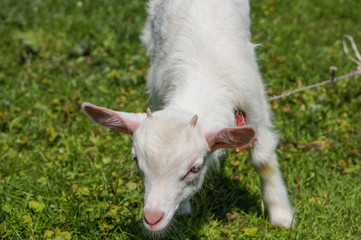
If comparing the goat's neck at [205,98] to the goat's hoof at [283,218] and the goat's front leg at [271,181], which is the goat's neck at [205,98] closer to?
the goat's front leg at [271,181]

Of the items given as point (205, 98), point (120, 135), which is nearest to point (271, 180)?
point (205, 98)

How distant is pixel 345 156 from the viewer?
4.37 metres

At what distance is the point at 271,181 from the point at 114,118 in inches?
62.6

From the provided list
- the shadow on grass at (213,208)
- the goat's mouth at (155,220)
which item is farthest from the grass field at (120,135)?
the goat's mouth at (155,220)

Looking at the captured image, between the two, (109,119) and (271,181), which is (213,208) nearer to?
(271,181)

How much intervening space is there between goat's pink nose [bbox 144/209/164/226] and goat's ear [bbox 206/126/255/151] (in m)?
0.50

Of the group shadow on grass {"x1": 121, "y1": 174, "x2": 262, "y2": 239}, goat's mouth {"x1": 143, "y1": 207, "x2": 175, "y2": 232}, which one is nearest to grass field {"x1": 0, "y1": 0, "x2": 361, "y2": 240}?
shadow on grass {"x1": 121, "y1": 174, "x2": 262, "y2": 239}

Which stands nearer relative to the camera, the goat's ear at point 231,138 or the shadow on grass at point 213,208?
the goat's ear at point 231,138

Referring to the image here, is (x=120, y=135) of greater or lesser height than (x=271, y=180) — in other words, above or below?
below

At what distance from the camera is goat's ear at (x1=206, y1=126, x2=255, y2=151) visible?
2576mm

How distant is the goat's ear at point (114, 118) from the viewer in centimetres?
273

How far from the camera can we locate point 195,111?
9.72 feet

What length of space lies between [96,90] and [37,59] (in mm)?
1192

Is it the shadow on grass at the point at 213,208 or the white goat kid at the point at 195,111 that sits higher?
the white goat kid at the point at 195,111
